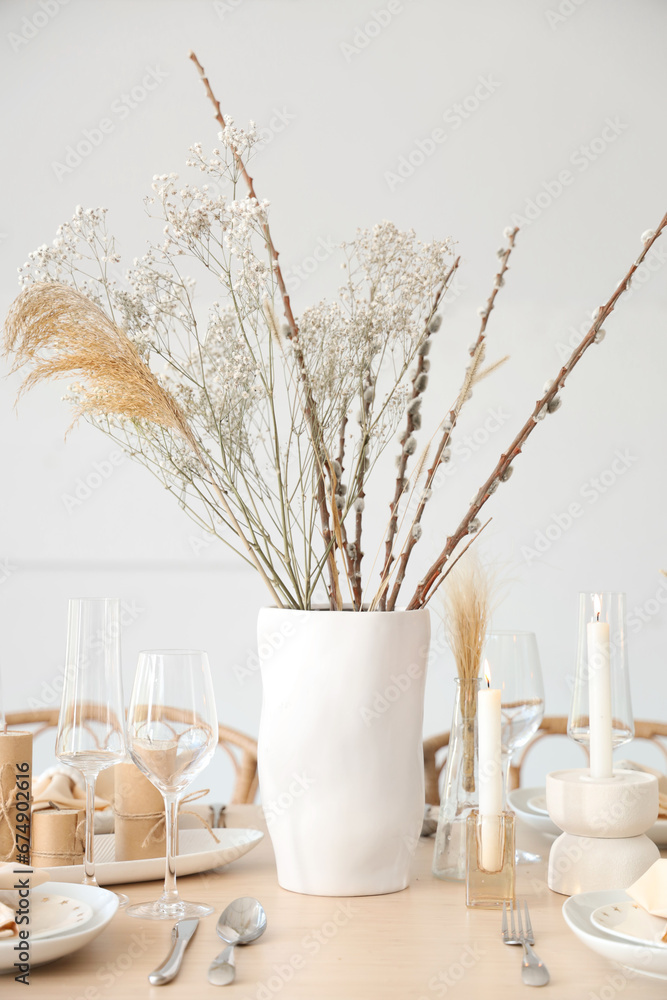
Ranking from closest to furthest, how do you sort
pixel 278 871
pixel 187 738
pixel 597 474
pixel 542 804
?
1. pixel 187 738
2. pixel 278 871
3. pixel 542 804
4. pixel 597 474

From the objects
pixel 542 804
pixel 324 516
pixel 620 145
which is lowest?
pixel 542 804

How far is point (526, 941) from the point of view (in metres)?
0.77

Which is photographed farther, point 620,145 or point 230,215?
point 620,145

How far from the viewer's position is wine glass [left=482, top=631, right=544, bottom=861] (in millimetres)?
1115

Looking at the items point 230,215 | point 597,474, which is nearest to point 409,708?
point 230,215

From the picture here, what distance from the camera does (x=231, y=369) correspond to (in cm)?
99

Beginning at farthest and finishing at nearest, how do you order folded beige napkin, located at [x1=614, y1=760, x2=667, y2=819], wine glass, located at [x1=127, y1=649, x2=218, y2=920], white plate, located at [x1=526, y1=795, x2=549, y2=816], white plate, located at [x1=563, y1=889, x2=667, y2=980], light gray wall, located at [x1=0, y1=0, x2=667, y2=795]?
light gray wall, located at [x1=0, y1=0, x2=667, y2=795]
white plate, located at [x1=526, y1=795, x2=549, y2=816]
folded beige napkin, located at [x1=614, y1=760, x2=667, y2=819]
wine glass, located at [x1=127, y1=649, x2=218, y2=920]
white plate, located at [x1=563, y1=889, x2=667, y2=980]

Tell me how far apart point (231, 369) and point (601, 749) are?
0.53 meters

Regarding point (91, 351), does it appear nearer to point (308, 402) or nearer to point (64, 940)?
point (308, 402)

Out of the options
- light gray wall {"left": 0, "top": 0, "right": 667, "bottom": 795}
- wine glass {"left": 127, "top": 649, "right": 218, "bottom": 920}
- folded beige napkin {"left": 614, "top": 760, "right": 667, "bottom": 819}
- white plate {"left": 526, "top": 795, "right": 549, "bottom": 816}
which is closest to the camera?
wine glass {"left": 127, "top": 649, "right": 218, "bottom": 920}

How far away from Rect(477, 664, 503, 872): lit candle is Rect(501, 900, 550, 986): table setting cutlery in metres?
0.04

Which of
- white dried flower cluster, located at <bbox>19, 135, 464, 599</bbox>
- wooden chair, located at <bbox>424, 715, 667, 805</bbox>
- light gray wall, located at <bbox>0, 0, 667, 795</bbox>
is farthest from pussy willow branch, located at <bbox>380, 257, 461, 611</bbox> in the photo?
light gray wall, located at <bbox>0, 0, 667, 795</bbox>

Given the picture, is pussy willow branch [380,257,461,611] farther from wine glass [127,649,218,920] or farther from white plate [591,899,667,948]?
white plate [591,899,667,948]

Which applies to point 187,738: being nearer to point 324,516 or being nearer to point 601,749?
point 324,516
